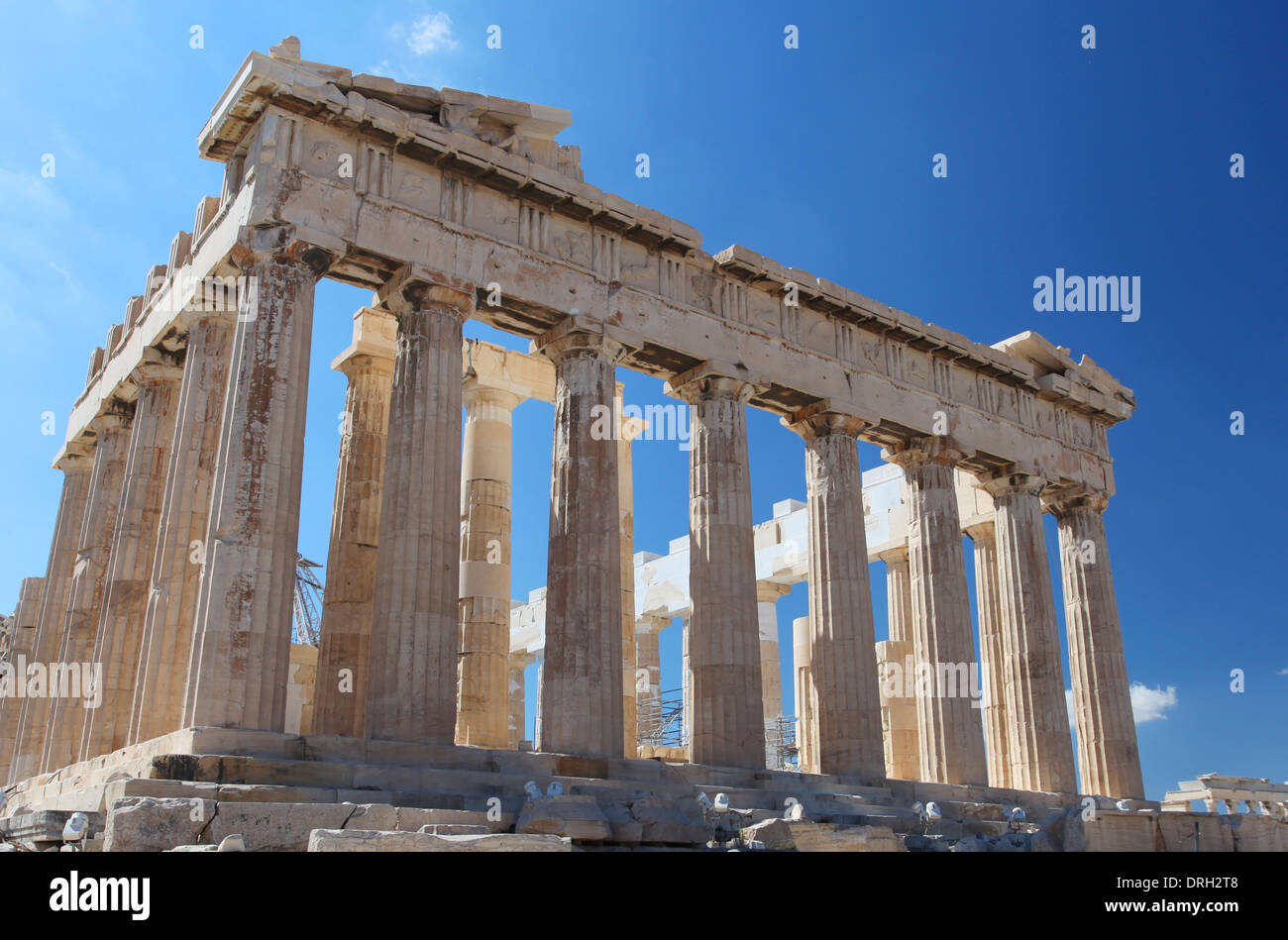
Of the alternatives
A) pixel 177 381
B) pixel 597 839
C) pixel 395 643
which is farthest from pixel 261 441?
pixel 597 839

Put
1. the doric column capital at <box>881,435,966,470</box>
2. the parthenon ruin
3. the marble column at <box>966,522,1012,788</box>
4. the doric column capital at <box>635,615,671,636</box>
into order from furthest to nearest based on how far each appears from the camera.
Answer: the doric column capital at <box>635,615,671,636</box>
the marble column at <box>966,522,1012,788</box>
the doric column capital at <box>881,435,966,470</box>
the parthenon ruin

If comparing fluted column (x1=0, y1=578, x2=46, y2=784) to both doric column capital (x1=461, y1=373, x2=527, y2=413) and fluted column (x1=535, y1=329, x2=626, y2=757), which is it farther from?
fluted column (x1=535, y1=329, x2=626, y2=757)

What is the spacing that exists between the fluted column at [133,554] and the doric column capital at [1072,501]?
23017 mm

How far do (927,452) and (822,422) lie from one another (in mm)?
3573

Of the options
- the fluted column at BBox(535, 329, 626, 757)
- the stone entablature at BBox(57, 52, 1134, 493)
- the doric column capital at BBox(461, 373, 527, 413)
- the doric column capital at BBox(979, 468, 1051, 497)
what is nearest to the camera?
the stone entablature at BBox(57, 52, 1134, 493)

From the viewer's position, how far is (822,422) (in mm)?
28469

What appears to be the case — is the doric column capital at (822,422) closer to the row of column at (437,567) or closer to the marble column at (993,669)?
the row of column at (437,567)

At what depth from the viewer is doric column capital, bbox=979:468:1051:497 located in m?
32.4

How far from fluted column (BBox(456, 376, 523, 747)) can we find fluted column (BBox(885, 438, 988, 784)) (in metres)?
9.90

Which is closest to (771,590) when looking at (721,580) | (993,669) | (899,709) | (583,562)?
(899,709)

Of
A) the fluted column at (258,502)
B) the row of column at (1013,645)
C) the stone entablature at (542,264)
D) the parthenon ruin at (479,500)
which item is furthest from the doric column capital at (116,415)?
the row of column at (1013,645)

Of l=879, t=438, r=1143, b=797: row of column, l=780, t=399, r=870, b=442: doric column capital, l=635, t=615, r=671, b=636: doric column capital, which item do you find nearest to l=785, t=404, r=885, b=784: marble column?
l=780, t=399, r=870, b=442: doric column capital

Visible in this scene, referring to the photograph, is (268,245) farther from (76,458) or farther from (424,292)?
(76,458)

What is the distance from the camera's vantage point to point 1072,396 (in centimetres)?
3419
